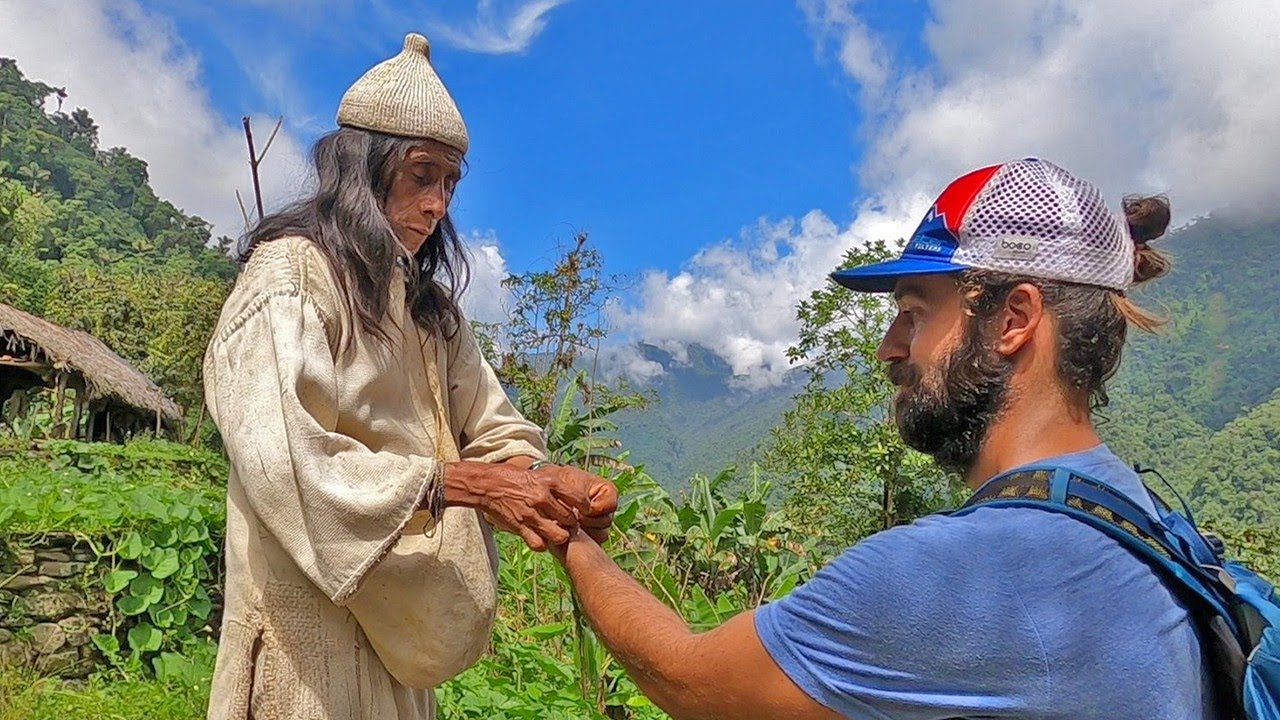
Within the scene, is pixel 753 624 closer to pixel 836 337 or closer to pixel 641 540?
pixel 641 540

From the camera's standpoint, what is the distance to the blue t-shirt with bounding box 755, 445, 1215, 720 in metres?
1.10

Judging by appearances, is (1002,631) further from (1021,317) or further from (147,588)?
(147,588)

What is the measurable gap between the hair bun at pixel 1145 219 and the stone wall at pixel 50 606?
5.56 meters

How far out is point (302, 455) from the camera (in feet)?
5.37

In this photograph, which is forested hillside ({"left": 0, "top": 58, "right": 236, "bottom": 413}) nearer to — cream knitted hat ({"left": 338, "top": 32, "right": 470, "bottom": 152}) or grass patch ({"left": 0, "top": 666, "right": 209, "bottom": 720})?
cream knitted hat ({"left": 338, "top": 32, "right": 470, "bottom": 152})

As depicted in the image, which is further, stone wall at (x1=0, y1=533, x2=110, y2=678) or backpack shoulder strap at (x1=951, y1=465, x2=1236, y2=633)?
stone wall at (x1=0, y1=533, x2=110, y2=678)

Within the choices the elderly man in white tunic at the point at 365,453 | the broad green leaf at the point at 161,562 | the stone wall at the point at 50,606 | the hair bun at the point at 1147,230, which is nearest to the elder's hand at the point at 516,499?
the elderly man in white tunic at the point at 365,453

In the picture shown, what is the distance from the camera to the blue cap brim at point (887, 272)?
56.4 inches

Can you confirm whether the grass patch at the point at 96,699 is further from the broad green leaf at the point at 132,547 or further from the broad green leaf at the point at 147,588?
the broad green leaf at the point at 132,547

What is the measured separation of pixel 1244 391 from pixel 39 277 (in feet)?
119

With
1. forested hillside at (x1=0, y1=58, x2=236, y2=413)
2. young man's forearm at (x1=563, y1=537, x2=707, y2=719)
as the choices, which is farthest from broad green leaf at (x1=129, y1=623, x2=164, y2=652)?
young man's forearm at (x1=563, y1=537, x2=707, y2=719)

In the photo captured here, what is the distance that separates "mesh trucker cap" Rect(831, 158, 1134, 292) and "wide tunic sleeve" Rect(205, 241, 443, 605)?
952 millimetres

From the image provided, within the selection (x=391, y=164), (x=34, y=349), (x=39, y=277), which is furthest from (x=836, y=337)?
(x=39, y=277)

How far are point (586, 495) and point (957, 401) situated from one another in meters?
0.92
